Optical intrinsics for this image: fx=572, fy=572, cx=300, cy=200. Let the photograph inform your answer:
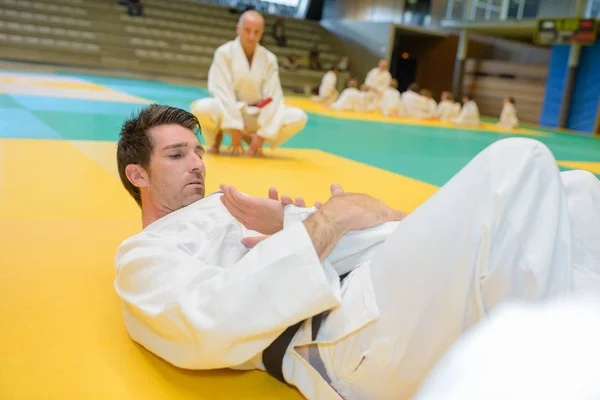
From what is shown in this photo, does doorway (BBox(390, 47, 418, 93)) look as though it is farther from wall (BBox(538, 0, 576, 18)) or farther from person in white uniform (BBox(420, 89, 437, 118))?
person in white uniform (BBox(420, 89, 437, 118))

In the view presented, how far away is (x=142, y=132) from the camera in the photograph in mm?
2451

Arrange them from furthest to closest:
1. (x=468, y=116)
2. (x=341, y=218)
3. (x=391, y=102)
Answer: (x=391, y=102)
(x=468, y=116)
(x=341, y=218)

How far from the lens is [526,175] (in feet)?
4.95

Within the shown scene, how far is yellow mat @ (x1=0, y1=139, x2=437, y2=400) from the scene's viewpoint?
190 centimetres

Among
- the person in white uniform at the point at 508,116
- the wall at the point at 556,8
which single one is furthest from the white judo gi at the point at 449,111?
the wall at the point at 556,8

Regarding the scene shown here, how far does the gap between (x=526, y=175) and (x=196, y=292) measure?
968 mm

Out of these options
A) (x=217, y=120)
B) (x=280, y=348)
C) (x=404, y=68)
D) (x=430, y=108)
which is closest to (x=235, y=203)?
(x=280, y=348)

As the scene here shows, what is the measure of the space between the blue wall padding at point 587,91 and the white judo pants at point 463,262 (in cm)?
1866

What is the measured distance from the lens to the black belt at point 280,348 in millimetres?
1730

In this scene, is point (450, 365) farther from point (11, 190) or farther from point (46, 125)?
point (46, 125)

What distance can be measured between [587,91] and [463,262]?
63.4 ft

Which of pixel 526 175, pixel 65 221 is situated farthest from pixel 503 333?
pixel 65 221

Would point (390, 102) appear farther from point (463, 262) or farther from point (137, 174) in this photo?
point (463, 262)

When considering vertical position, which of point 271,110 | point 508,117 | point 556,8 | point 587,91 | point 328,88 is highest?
point 556,8
